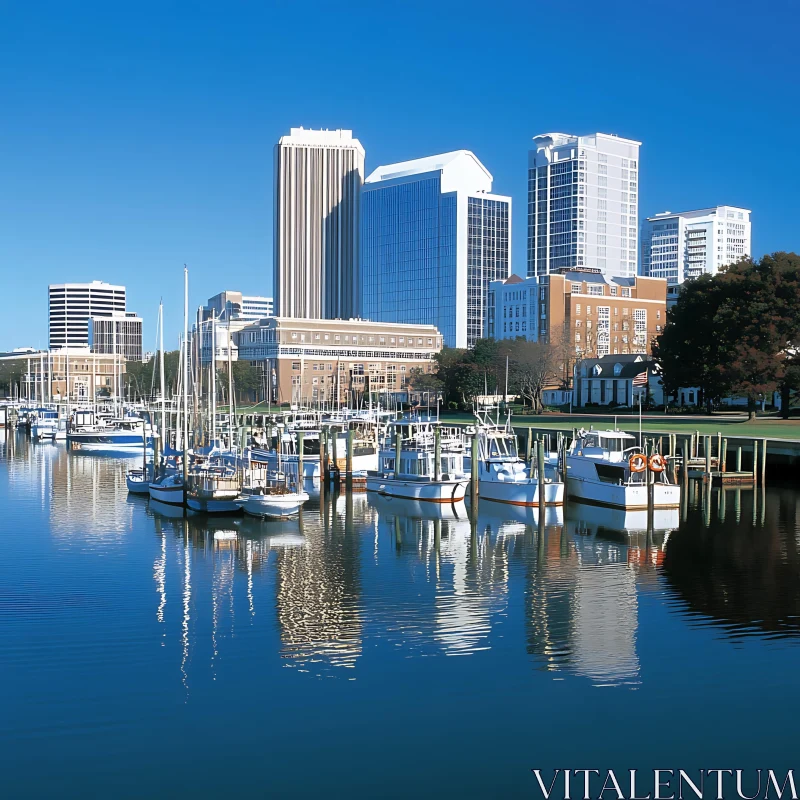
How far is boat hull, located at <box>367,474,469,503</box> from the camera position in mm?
49312

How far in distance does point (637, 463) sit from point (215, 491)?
20475mm

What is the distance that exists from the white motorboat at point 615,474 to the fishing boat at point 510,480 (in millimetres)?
1487

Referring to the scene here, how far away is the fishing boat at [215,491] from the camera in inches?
1725

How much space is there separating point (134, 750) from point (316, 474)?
41.4 meters

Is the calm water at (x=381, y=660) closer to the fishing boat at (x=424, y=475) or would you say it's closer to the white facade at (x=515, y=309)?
the fishing boat at (x=424, y=475)

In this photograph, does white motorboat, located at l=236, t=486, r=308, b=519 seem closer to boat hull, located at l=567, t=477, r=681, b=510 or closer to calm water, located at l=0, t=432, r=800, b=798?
calm water, located at l=0, t=432, r=800, b=798

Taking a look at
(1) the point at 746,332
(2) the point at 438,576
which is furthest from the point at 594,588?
(1) the point at 746,332

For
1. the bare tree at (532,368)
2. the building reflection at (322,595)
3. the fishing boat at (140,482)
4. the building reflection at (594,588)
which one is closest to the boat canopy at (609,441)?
the building reflection at (594,588)

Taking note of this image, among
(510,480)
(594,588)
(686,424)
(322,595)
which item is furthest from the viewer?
(686,424)

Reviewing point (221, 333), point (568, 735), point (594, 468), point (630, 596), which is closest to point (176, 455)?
point (594, 468)

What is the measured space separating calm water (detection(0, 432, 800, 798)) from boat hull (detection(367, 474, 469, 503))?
8.57 metres

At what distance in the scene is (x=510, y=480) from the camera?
165ft

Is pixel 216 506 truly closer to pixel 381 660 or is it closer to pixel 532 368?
pixel 381 660

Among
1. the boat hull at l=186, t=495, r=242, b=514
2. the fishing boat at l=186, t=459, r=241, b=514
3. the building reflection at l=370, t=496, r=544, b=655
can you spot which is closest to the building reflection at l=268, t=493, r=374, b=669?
the building reflection at l=370, t=496, r=544, b=655
